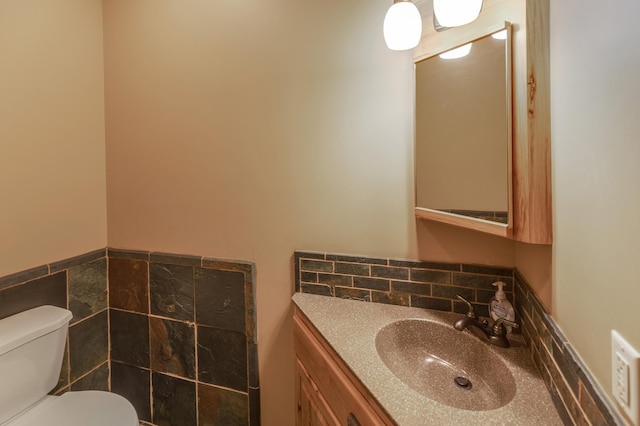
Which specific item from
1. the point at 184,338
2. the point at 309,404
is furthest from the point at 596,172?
the point at 184,338

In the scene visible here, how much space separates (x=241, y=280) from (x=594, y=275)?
1302 mm

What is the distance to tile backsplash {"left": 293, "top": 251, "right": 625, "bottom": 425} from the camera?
665 mm

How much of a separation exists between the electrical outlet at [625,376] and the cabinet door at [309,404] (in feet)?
2.37

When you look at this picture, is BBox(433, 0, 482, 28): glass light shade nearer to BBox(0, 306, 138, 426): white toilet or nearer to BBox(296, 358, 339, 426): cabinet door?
BBox(296, 358, 339, 426): cabinet door

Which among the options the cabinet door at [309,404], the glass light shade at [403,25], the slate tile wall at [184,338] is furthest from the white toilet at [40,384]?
the glass light shade at [403,25]

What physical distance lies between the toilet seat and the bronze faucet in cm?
131

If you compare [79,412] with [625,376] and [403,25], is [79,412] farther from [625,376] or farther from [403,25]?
[403,25]

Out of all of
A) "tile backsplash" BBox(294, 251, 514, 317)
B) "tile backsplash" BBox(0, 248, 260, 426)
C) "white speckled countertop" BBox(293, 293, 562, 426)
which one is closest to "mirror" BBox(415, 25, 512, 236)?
"tile backsplash" BBox(294, 251, 514, 317)

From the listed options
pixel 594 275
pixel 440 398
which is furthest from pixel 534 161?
pixel 440 398

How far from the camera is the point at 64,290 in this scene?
1.49m

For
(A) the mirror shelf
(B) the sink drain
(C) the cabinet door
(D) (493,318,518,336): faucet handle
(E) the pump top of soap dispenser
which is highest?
(A) the mirror shelf

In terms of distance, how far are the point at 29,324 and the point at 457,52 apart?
1.95 m

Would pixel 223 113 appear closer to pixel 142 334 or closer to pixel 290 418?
pixel 142 334

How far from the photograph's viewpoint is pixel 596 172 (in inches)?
22.8
